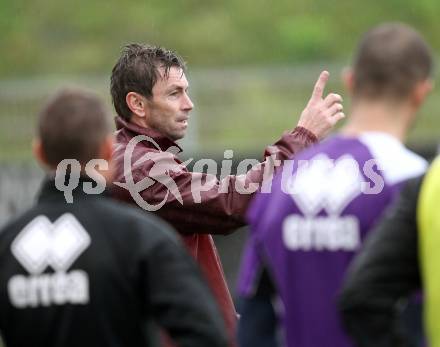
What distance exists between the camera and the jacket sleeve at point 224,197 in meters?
5.98

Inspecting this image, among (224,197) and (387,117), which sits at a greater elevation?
(387,117)

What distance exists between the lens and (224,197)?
5988 mm

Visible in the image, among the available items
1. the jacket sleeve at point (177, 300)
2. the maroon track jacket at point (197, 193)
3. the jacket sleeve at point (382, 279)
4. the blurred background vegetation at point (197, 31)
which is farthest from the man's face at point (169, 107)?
the blurred background vegetation at point (197, 31)

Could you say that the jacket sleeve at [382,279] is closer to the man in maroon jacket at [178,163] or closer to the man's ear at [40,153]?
the man's ear at [40,153]

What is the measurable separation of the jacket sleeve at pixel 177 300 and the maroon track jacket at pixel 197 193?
163cm

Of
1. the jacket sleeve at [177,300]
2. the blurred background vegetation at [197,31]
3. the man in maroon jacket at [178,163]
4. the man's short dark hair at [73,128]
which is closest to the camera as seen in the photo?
the jacket sleeve at [177,300]

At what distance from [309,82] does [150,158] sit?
11.8 m

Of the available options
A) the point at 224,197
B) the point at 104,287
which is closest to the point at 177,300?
the point at 104,287

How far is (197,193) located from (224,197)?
129 mm

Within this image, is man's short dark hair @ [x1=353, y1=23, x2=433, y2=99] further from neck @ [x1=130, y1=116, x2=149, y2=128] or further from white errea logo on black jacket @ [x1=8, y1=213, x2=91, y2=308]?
neck @ [x1=130, y1=116, x2=149, y2=128]

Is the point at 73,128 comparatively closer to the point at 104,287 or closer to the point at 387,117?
the point at 104,287

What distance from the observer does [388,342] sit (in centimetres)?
404

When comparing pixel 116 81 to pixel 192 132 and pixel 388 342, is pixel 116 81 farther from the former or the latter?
pixel 192 132

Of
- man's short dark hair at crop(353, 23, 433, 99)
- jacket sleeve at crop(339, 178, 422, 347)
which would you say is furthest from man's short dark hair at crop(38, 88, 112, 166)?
jacket sleeve at crop(339, 178, 422, 347)
